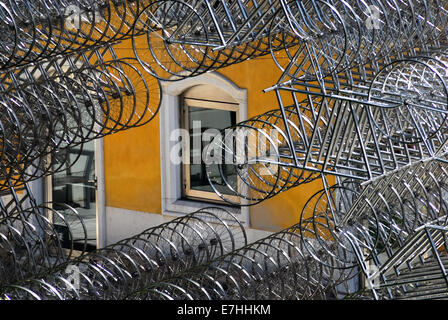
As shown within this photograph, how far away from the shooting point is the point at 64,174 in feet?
59.8

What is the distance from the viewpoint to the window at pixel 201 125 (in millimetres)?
15789

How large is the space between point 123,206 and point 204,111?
2.24 meters

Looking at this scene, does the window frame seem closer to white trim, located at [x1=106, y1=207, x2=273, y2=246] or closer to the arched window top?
the arched window top

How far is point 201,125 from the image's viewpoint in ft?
53.1

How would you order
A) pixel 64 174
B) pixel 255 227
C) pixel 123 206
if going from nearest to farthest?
1. pixel 255 227
2. pixel 123 206
3. pixel 64 174

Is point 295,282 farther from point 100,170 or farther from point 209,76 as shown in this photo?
point 100,170

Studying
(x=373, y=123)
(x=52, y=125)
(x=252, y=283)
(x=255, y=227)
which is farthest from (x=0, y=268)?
(x=373, y=123)

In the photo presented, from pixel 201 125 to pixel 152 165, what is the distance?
109 centimetres

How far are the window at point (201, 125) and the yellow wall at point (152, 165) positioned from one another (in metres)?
0.49

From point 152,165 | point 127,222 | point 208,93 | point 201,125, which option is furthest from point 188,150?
point 127,222

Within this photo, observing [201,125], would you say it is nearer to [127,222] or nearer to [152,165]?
[152,165]

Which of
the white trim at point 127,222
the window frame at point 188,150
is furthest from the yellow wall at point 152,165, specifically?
the window frame at point 188,150

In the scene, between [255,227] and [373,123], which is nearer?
[373,123]
